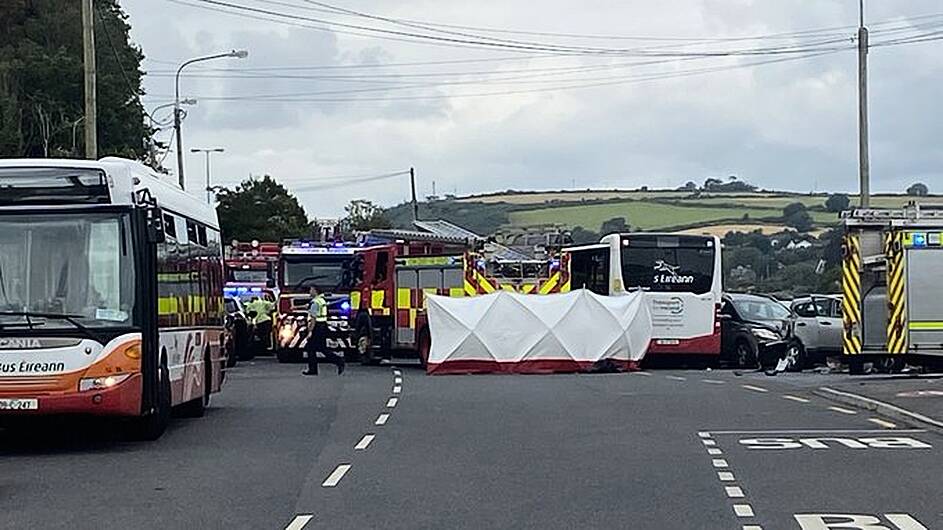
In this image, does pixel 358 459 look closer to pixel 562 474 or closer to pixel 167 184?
pixel 562 474

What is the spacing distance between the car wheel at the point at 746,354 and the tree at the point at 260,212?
2090 inches

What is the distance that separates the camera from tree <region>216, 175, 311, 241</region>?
9012 centimetres

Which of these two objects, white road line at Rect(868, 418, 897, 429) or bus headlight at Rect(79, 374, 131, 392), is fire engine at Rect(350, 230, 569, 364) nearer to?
white road line at Rect(868, 418, 897, 429)

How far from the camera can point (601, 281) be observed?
38094 millimetres

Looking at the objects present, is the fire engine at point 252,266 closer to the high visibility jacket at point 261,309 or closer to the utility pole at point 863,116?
the high visibility jacket at point 261,309

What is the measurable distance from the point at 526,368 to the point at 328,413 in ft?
39.3

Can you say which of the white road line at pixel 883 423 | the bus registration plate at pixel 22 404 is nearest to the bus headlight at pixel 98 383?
the bus registration plate at pixel 22 404

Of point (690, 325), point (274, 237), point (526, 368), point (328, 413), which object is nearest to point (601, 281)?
point (690, 325)

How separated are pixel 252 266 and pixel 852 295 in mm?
23054

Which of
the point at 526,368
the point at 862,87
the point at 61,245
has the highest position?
the point at 862,87

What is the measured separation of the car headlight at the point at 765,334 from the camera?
35.8m

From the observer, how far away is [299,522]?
11.5m

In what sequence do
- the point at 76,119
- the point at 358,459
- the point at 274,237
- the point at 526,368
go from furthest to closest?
the point at 274,237 → the point at 76,119 → the point at 526,368 → the point at 358,459

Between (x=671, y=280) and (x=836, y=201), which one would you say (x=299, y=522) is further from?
(x=836, y=201)
